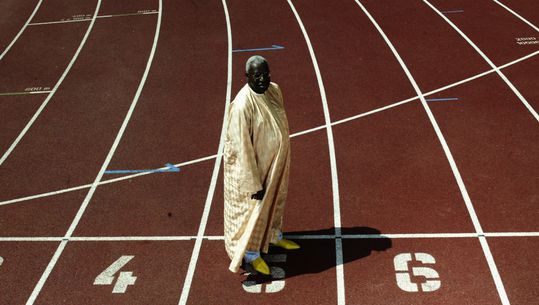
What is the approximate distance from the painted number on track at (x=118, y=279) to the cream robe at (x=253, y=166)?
3.28 ft

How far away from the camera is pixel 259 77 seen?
5.01m

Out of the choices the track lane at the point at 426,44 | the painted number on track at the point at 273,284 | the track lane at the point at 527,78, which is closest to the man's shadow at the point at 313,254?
the painted number on track at the point at 273,284

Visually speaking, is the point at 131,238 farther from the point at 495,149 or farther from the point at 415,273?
the point at 495,149

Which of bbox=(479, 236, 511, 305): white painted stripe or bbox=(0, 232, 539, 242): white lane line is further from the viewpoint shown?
bbox=(0, 232, 539, 242): white lane line

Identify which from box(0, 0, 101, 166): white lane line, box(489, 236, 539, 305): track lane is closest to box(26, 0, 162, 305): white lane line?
box(0, 0, 101, 166): white lane line

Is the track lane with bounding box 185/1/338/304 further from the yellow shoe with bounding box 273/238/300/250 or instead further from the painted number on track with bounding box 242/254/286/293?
the yellow shoe with bounding box 273/238/300/250

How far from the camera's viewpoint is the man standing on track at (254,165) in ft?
16.6

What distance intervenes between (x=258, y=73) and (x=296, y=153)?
2.73 meters

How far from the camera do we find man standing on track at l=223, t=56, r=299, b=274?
5070 millimetres

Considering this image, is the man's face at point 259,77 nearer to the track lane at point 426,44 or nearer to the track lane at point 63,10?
the track lane at point 426,44

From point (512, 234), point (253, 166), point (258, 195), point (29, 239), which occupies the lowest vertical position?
point (512, 234)

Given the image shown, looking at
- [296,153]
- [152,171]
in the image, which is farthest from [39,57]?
[296,153]

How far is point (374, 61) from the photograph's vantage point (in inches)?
390

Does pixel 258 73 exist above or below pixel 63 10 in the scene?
above
